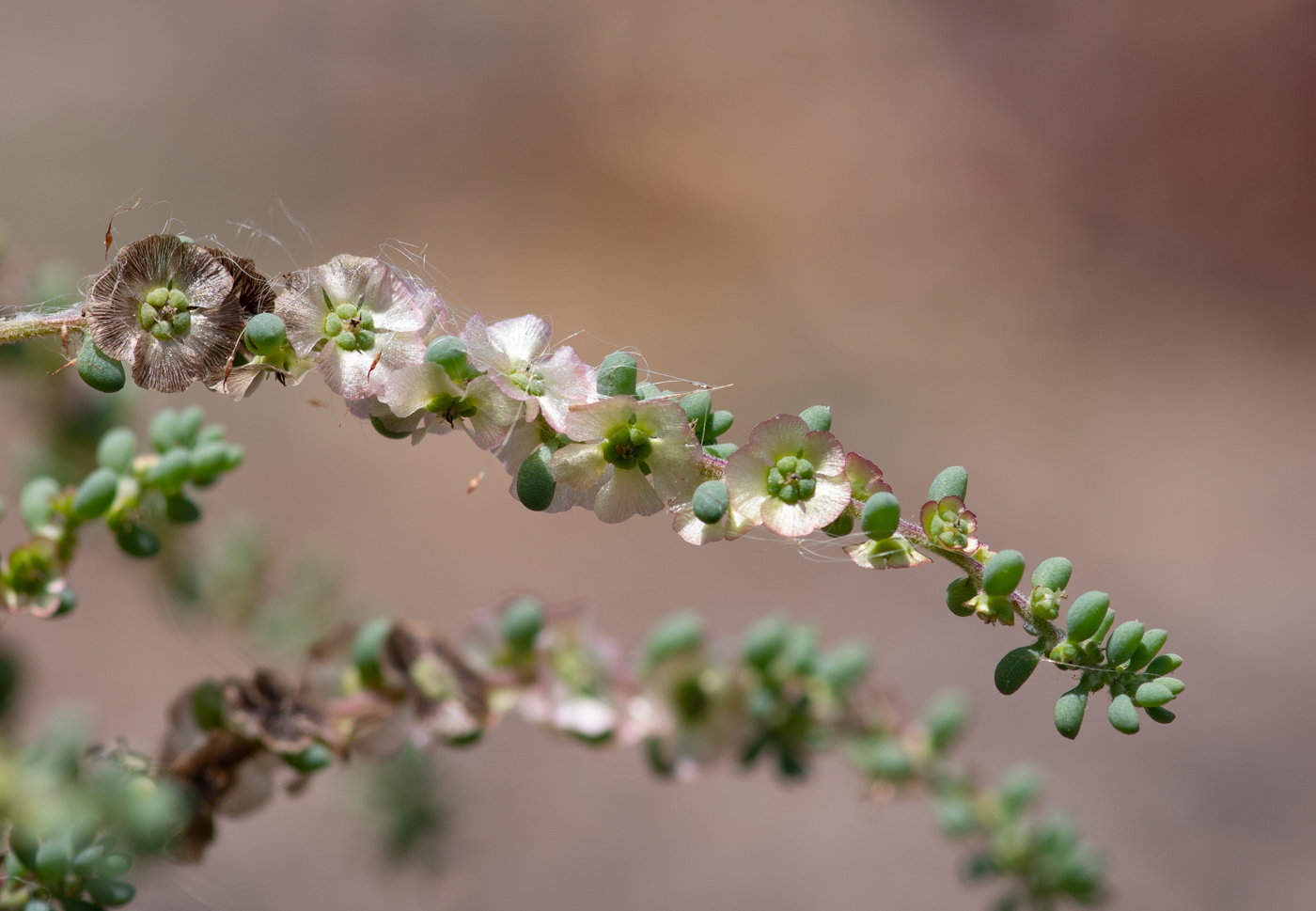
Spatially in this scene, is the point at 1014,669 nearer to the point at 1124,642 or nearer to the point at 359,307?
the point at 1124,642

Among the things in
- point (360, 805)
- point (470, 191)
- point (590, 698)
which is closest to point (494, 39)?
point (470, 191)

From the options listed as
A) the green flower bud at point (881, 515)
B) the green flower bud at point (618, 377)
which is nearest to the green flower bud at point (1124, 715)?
the green flower bud at point (881, 515)

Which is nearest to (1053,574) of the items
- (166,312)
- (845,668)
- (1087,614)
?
(1087,614)

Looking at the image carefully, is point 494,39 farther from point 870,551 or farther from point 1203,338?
point 870,551

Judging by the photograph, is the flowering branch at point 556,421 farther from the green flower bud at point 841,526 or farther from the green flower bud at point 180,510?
the green flower bud at point 180,510

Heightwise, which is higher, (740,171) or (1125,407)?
(740,171)

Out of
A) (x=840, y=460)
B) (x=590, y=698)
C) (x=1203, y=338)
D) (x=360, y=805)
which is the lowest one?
(x=360, y=805)

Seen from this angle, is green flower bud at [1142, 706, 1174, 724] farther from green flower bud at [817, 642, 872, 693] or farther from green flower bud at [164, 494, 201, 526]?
green flower bud at [164, 494, 201, 526]
